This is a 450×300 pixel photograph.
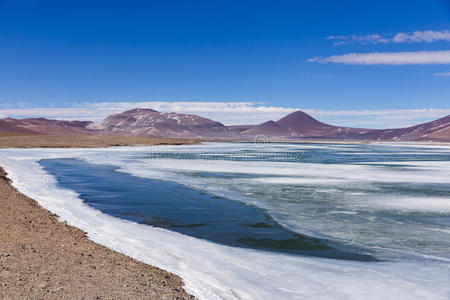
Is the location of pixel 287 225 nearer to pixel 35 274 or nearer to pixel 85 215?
pixel 85 215

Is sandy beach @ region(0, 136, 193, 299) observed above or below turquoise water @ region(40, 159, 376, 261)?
above

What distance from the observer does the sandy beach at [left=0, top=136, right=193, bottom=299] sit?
18.0 feet

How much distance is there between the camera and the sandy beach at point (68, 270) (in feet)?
18.0

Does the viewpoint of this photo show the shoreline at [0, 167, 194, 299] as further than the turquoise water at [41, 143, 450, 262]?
No

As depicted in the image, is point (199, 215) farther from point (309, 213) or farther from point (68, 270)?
point (68, 270)

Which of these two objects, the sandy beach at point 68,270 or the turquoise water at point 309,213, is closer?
the sandy beach at point 68,270

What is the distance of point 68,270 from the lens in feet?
20.7

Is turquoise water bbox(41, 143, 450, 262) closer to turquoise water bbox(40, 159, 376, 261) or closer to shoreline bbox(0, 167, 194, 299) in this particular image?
turquoise water bbox(40, 159, 376, 261)

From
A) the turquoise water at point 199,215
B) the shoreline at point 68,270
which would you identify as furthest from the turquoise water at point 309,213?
the shoreline at point 68,270

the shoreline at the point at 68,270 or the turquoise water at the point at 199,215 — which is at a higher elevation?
the shoreline at the point at 68,270

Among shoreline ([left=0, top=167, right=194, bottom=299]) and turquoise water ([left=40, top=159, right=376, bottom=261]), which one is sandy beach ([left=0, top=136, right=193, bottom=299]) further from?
turquoise water ([left=40, top=159, right=376, bottom=261])

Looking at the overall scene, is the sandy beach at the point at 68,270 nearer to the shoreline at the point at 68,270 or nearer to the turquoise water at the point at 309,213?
the shoreline at the point at 68,270

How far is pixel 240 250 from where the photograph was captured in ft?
27.8

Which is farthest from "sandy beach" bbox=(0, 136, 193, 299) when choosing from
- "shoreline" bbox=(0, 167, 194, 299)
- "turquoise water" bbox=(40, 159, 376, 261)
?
"turquoise water" bbox=(40, 159, 376, 261)
